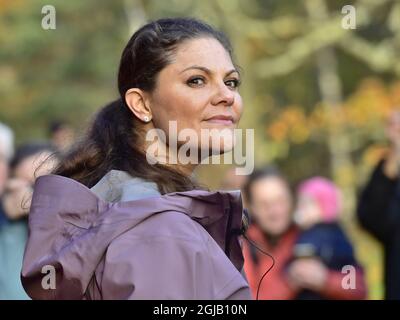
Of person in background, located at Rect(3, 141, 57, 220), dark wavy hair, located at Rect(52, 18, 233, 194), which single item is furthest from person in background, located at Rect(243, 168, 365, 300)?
dark wavy hair, located at Rect(52, 18, 233, 194)

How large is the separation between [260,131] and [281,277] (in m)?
12.8

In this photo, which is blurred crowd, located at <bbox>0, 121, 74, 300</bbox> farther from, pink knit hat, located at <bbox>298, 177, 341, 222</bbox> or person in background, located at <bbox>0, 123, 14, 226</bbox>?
pink knit hat, located at <bbox>298, 177, 341, 222</bbox>

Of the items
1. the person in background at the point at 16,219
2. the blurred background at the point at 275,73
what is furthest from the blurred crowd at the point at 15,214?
the blurred background at the point at 275,73

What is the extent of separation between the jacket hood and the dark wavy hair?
0.20 m

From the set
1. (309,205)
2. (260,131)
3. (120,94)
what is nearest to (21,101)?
(260,131)

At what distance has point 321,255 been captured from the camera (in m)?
6.59

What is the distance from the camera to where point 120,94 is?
3.37 meters

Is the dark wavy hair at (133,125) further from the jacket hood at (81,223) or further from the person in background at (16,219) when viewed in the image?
the person in background at (16,219)

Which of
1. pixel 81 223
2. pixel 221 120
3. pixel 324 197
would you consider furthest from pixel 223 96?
pixel 324 197

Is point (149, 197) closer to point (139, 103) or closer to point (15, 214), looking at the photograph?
point (139, 103)

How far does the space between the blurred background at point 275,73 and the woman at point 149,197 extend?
48.0 feet

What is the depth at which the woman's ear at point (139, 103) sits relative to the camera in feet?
10.5

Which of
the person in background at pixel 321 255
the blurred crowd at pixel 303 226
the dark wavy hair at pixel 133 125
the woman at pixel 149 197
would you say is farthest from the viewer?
the person in background at pixel 321 255

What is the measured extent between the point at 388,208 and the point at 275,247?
0.80 meters
